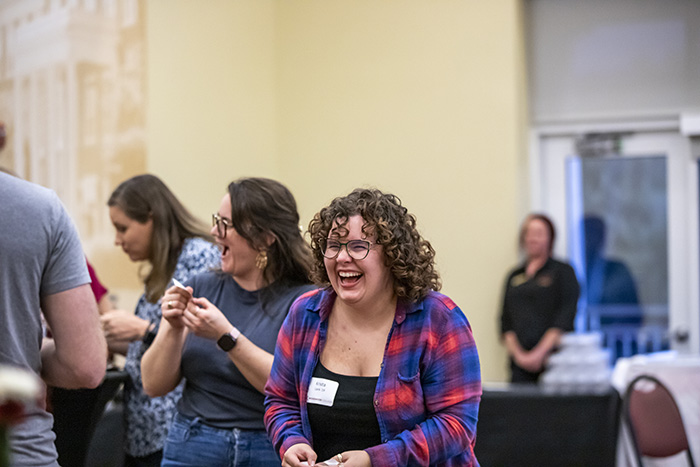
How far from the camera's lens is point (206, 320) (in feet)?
6.50

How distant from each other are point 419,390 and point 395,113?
161 inches

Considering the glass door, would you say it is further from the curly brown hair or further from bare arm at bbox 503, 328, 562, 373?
the curly brown hair

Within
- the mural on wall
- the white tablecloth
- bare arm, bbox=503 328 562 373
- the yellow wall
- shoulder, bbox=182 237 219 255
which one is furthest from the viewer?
the yellow wall

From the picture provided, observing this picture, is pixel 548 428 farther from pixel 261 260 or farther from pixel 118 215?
pixel 118 215

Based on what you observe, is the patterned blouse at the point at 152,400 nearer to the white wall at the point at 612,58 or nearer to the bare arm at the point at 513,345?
the bare arm at the point at 513,345

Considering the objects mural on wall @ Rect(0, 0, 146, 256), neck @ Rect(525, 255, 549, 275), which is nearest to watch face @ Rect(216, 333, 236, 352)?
mural on wall @ Rect(0, 0, 146, 256)

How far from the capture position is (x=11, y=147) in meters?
3.96

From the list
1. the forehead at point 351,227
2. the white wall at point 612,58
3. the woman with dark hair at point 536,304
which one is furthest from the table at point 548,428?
the white wall at point 612,58

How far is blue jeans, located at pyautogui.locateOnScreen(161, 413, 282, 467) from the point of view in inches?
80.0

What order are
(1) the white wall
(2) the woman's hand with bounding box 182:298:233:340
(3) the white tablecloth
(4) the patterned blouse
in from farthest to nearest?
1. (1) the white wall
2. (3) the white tablecloth
3. (4) the patterned blouse
4. (2) the woman's hand with bounding box 182:298:233:340

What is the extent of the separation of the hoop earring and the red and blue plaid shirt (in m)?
0.42

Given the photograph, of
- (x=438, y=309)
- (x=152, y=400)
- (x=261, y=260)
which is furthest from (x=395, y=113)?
(x=438, y=309)

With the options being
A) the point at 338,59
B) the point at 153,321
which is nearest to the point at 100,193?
the point at 153,321

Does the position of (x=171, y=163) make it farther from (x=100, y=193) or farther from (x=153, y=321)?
(x=153, y=321)
